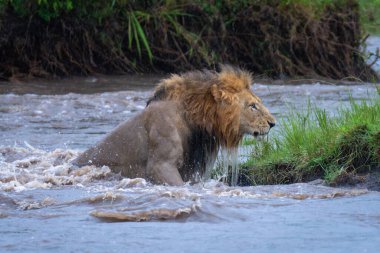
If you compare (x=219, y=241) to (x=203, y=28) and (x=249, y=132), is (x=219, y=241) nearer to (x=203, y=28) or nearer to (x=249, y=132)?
(x=249, y=132)

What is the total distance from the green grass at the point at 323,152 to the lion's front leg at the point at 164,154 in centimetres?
88

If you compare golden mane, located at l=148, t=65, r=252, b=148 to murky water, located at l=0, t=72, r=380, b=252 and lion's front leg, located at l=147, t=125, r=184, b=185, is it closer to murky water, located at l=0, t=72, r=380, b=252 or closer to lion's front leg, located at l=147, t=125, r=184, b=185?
lion's front leg, located at l=147, t=125, r=184, b=185

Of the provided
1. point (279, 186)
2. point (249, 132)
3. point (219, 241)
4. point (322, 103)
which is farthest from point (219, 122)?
point (322, 103)

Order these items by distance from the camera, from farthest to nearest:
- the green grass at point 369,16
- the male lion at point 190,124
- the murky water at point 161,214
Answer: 1. the green grass at point 369,16
2. the male lion at point 190,124
3. the murky water at point 161,214

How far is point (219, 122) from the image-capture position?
8.95 meters

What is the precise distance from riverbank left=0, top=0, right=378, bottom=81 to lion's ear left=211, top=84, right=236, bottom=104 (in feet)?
31.8

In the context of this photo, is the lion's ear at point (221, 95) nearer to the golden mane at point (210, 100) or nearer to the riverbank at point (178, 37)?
the golden mane at point (210, 100)

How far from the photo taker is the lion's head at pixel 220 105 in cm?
895

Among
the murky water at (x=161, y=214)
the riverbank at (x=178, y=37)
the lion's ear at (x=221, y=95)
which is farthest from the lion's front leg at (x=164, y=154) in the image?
the riverbank at (x=178, y=37)

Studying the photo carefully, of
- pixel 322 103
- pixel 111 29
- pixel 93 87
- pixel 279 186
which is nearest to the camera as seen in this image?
pixel 279 186

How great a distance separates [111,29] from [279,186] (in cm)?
1123

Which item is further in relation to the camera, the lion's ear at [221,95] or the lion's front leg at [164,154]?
the lion's ear at [221,95]

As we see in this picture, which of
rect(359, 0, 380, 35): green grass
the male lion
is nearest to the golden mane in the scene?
the male lion

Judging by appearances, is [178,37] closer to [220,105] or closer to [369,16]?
[369,16]
